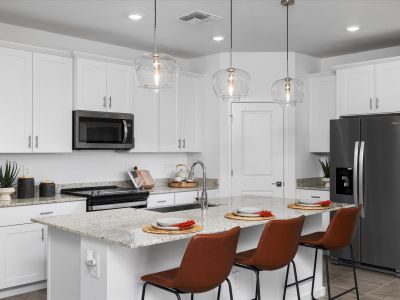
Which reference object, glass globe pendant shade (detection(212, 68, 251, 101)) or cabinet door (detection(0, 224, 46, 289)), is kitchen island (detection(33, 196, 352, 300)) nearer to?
glass globe pendant shade (detection(212, 68, 251, 101))

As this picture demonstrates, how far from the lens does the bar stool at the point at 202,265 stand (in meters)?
2.35

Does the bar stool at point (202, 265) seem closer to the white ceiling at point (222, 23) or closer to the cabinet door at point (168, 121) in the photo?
the white ceiling at point (222, 23)

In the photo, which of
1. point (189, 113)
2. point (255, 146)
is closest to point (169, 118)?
point (189, 113)

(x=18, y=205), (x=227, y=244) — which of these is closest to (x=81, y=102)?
(x=18, y=205)

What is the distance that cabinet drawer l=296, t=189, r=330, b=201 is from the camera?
5597 mm

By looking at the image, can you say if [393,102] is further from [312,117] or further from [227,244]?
[227,244]

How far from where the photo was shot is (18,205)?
404 centimetres

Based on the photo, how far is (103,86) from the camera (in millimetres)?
5008

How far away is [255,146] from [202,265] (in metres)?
3.71

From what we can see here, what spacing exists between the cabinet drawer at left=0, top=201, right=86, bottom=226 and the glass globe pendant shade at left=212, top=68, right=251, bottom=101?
195 centimetres

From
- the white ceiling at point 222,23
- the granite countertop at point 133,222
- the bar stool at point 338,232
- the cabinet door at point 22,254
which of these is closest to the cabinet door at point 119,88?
the white ceiling at point 222,23

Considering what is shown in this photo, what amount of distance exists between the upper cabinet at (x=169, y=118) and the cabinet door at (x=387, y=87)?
2.31m

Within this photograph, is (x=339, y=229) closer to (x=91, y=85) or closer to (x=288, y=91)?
(x=288, y=91)

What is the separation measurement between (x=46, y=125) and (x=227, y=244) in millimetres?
2817
